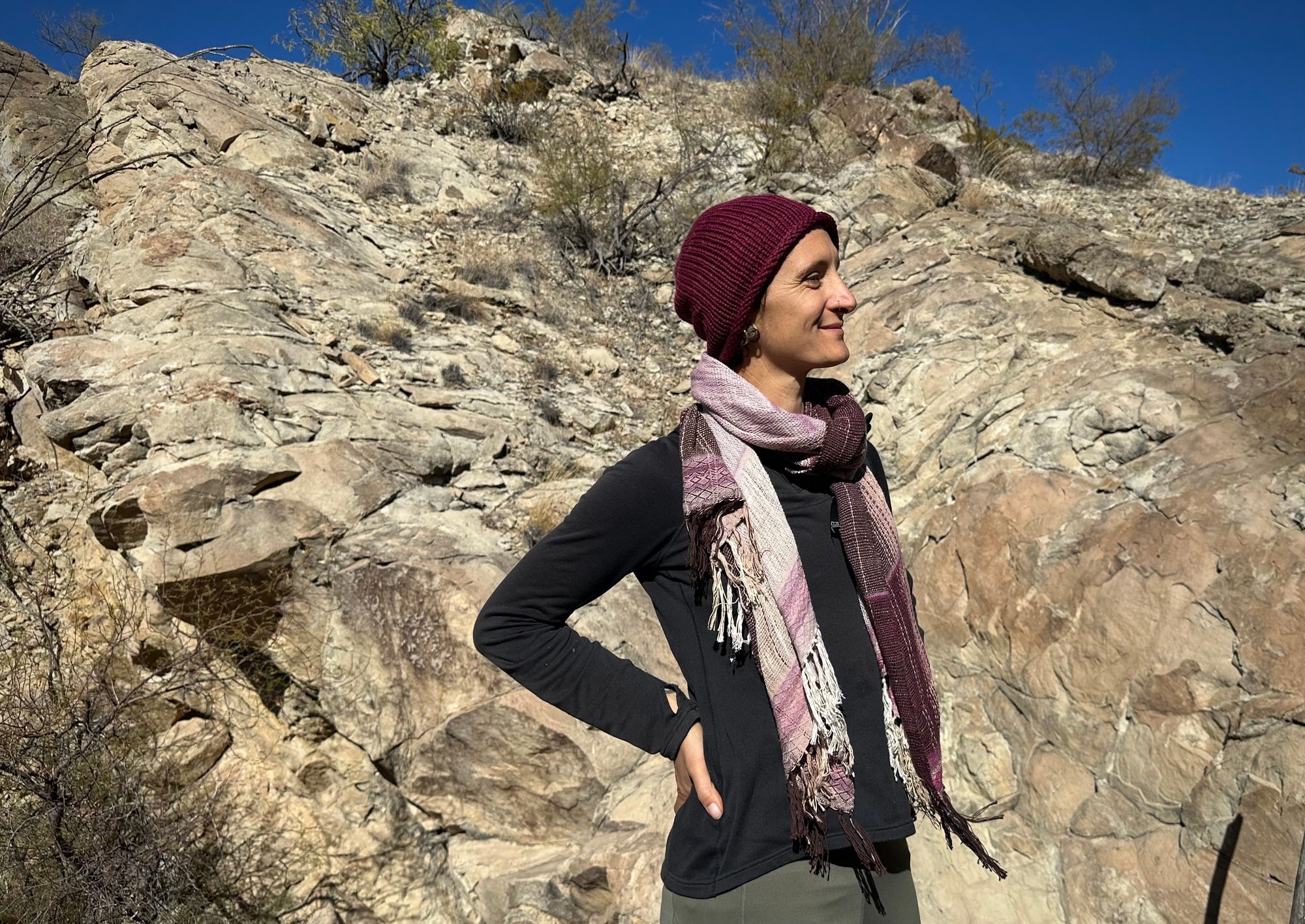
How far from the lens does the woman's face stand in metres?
1.49

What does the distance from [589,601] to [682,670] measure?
0.73ft

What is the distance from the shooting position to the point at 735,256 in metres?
1.50

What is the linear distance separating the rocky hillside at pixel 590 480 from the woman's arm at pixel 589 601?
153cm

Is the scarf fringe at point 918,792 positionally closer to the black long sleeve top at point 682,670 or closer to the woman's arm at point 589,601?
the black long sleeve top at point 682,670

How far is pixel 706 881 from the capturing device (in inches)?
50.8

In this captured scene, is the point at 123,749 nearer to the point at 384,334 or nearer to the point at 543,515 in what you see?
the point at 543,515

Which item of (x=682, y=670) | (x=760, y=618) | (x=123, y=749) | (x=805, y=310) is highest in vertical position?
(x=805, y=310)

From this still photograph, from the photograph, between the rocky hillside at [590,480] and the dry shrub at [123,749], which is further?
the dry shrub at [123,749]

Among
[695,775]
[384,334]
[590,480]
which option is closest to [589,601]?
[695,775]

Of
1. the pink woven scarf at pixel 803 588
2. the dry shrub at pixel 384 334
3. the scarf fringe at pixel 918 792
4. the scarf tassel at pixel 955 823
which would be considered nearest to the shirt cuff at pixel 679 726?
the pink woven scarf at pixel 803 588

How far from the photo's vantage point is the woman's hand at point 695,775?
Result: 1.31m

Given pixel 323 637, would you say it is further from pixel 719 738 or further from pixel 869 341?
pixel 869 341

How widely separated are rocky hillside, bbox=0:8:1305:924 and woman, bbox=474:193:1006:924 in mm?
1524

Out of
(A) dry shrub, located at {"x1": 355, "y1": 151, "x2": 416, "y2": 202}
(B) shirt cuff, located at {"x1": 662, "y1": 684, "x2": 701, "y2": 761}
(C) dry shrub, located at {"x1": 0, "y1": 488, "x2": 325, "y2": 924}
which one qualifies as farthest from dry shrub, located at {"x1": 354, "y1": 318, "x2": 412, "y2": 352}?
(B) shirt cuff, located at {"x1": 662, "y1": 684, "x2": 701, "y2": 761}
